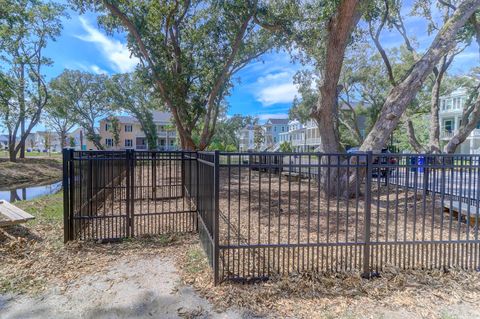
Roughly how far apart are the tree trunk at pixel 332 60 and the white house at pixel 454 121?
27.7m

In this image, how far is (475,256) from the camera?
359 centimetres

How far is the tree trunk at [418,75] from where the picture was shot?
6.44 m

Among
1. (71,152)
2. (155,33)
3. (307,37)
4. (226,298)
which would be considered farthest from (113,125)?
(226,298)

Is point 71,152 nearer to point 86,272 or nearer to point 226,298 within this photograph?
point 86,272

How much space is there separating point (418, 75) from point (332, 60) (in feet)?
6.72

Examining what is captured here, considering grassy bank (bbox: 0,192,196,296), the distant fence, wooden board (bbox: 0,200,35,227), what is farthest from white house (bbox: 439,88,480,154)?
wooden board (bbox: 0,200,35,227)

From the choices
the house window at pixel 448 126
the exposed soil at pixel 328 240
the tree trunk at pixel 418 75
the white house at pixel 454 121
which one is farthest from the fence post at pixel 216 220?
the house window at pixel 448 126

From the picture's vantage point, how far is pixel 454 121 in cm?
3105

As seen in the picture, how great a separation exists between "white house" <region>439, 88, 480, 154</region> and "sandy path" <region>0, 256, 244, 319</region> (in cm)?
3375

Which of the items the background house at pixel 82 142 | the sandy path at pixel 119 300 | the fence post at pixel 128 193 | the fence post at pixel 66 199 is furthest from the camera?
the background house at pixel 82 142

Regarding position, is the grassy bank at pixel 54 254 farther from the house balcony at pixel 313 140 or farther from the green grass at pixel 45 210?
the house balcony at pixel 313 140

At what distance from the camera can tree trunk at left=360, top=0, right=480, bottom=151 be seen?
6438 mm

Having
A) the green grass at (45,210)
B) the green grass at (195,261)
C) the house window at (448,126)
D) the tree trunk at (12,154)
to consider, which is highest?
the house window at (448,126)

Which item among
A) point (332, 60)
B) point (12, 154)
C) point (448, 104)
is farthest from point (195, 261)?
point (448, 104)
